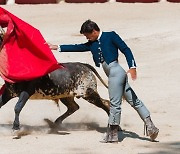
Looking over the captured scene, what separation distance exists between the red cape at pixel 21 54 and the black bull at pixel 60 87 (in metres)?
0.15

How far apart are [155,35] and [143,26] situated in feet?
5.81

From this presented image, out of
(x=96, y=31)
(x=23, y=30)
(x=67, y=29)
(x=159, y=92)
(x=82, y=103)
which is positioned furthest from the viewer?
(x=67, y=29)

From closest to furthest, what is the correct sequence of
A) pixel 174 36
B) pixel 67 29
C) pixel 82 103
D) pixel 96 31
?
1. pixel 96 31
2. pixel 82 103
3. pixel 174 36
4. pixel 67 29

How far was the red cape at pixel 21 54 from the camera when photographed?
25.7 ft

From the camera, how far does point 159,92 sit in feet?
37.0

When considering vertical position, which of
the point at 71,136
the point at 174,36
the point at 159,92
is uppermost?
the point at 174,36

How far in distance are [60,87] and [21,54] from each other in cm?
58

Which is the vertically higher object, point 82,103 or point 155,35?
point 155,35

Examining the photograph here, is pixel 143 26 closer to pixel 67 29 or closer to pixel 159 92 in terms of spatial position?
pixel 67 29

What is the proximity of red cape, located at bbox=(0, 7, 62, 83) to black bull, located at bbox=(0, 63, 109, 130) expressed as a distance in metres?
0.15

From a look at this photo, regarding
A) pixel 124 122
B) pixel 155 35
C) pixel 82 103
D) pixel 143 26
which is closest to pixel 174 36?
pixel 155 35

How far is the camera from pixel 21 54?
7910 mm

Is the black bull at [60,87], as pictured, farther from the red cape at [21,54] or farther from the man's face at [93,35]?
the man's face at [93,35]

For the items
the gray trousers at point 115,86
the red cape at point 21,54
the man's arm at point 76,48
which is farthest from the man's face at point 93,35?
the red cape at point 21,54
